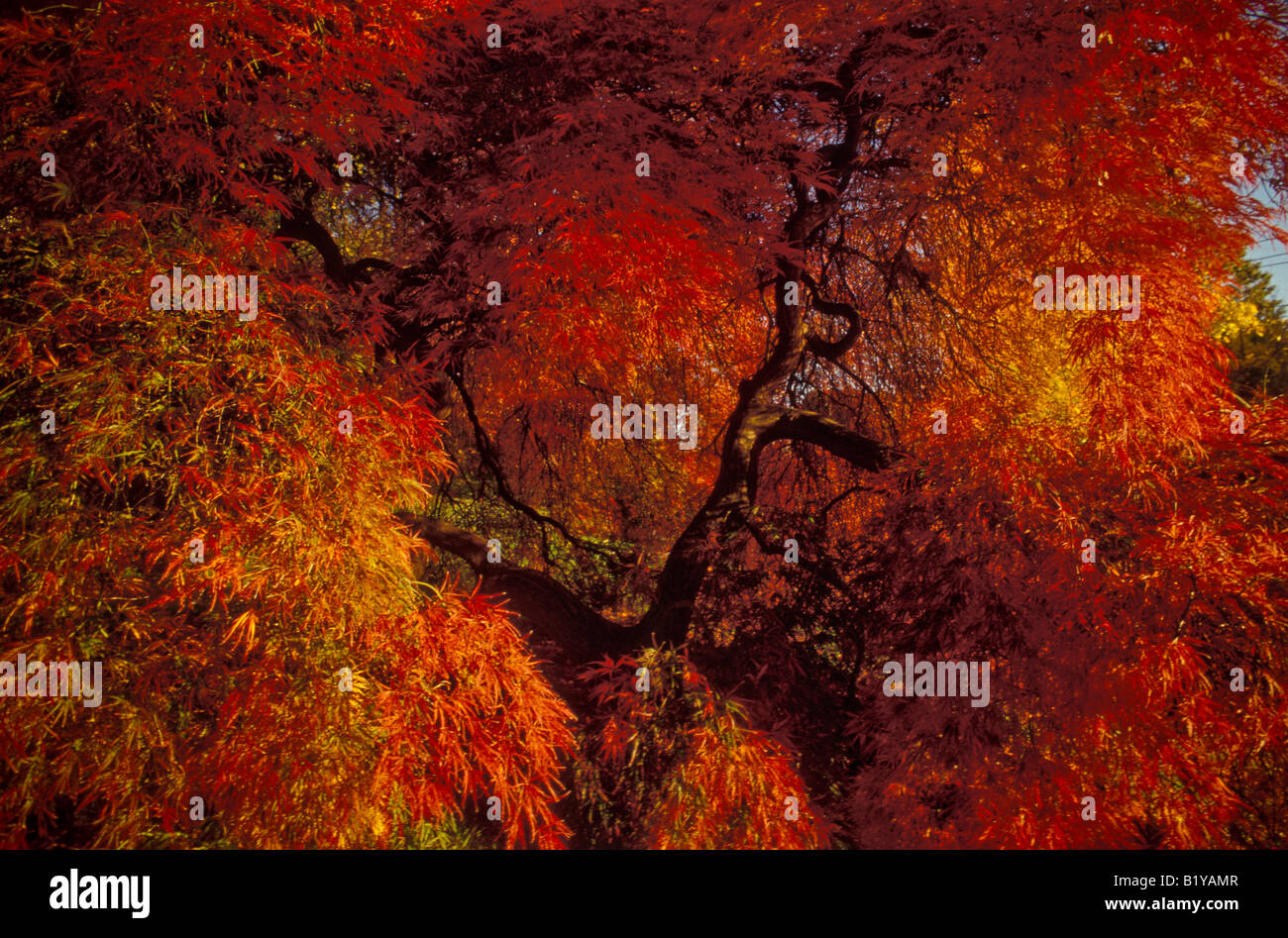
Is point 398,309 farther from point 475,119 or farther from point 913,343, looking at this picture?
point 913,343

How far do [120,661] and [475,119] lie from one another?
2.35 m

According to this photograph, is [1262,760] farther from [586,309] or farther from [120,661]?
[120,661]

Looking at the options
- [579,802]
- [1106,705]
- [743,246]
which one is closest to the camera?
[1106,705]

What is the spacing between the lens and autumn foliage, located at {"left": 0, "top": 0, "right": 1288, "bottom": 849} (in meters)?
2.08

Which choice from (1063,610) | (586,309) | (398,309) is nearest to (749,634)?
(1063,610)

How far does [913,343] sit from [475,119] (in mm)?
2414

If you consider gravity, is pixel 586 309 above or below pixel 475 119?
below

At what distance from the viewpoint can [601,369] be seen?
146 inches

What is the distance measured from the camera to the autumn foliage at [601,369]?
6.82 feet

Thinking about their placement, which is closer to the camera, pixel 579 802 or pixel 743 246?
pixel 579 802

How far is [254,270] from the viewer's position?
246cm

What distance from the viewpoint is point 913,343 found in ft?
13.8

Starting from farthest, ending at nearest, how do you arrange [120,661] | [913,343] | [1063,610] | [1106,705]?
[913,343]
[1063,610]
[1106,705]
[120,661]
